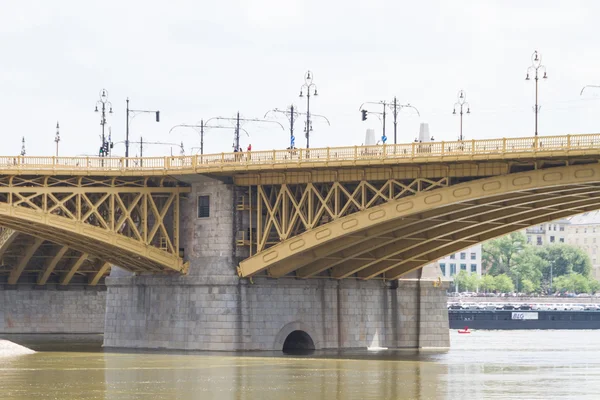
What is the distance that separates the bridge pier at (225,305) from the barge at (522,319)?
248ft

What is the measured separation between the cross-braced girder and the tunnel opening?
28.6 ft

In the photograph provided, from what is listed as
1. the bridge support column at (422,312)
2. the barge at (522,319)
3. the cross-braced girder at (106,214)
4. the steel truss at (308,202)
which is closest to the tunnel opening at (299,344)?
the steel truss at (308,202)

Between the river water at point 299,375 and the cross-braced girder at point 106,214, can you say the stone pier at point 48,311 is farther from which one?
the cross-braced girder at point 106,214

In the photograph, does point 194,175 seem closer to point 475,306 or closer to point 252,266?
point 252,266

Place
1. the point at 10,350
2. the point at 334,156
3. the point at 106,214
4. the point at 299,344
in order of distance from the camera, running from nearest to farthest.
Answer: the point at 334,156 < the point at 106,214 < the point at 10,350 < the point at 299,344

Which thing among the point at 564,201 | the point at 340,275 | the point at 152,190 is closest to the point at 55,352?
the point at 152,190

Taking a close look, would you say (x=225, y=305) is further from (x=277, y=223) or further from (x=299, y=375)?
(x=299, y=375)

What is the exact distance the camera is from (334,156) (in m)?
76.8

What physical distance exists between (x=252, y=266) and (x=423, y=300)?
17.2 meters

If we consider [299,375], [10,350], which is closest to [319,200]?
[299,375]

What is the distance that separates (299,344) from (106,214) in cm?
1434

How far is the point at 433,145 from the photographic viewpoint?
240ft

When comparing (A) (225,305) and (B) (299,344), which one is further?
(B) (299,344)

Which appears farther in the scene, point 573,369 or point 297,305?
point 297,305
